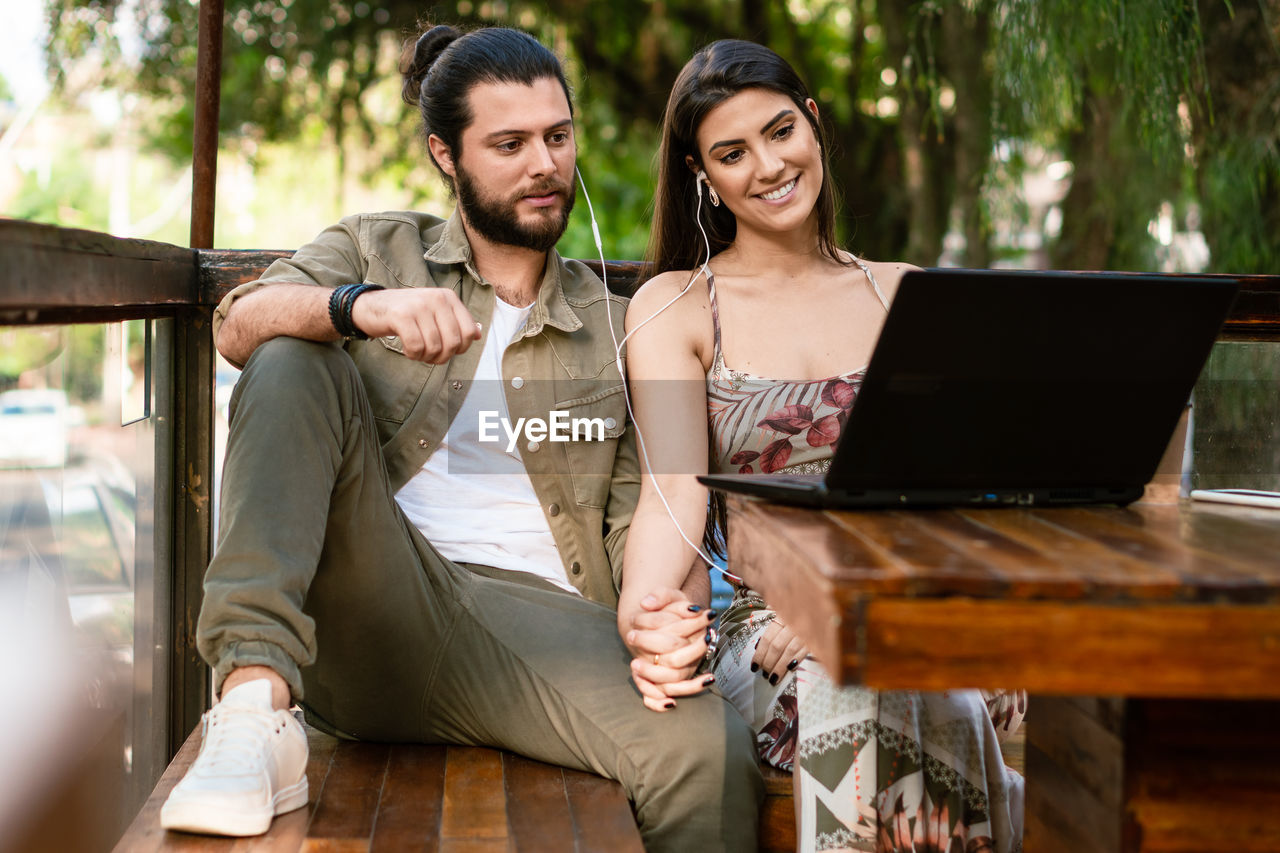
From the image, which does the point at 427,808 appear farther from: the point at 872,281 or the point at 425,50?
the point at 425,50

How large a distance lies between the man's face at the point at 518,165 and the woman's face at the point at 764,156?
27cm

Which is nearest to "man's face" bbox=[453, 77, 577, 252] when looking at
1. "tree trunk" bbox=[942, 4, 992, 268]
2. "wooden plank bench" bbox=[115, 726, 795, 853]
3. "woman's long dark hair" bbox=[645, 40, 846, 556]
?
"woman's long dark hair" bbox=[645, 40, 846, 556]

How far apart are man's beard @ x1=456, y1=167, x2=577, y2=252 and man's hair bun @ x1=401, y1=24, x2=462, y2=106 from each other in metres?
0.33

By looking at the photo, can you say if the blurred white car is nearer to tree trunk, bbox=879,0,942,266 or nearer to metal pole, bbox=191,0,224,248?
metal pole, bbox=191,0,224,248

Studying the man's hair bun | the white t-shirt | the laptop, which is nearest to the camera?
the laptop

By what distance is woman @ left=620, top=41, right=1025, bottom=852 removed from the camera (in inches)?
60.6

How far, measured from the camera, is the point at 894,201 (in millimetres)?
7000

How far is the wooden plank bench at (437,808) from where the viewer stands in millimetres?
1472

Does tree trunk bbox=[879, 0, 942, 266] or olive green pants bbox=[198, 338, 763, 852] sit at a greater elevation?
tree trunk bbox=[879, 0, 942, 266]

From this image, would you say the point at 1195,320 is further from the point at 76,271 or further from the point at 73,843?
the point at 73,843

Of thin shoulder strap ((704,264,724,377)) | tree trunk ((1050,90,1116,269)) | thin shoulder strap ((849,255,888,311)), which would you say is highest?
tree trunk ((1050,90,1116,269))

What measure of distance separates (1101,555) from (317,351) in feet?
3.67

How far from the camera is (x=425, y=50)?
7.73 ft

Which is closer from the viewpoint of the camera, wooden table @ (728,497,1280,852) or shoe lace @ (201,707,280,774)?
wooden table @ (728,497,1280,852)
